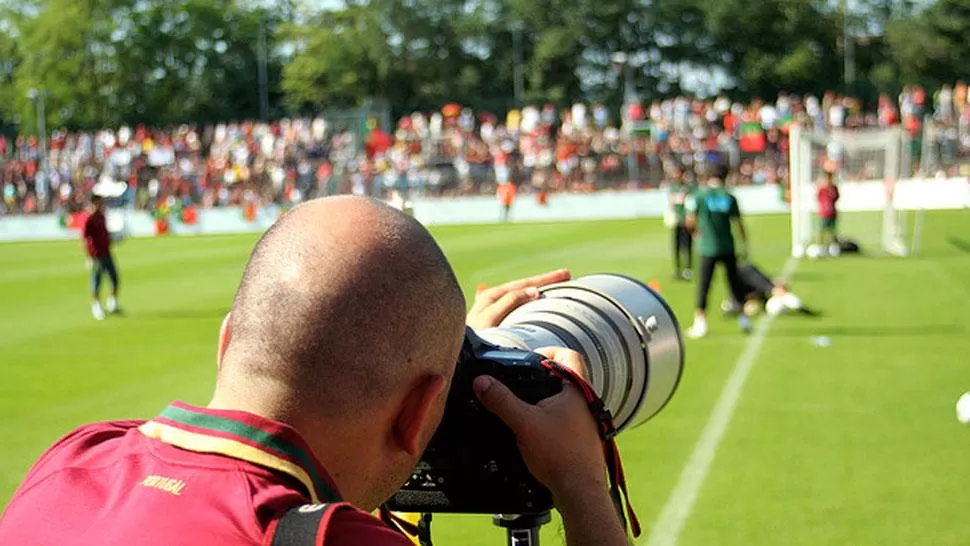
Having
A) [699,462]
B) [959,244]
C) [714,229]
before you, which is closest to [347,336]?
[699,462]

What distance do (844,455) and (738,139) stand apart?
3599 centimetres

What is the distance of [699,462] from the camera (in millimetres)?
7352

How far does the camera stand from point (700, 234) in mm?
13000

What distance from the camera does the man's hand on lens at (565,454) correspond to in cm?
199

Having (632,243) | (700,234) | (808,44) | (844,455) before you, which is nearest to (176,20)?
(808,44)

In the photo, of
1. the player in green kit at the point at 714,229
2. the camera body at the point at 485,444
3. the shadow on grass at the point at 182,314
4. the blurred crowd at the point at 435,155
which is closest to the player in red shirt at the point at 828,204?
the player in green kit at the point at 714,229

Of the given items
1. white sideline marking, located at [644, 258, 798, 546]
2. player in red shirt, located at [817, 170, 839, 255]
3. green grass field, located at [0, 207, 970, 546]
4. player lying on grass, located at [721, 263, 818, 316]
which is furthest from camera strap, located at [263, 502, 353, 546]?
player in red shirt, located at [817, 170, 839, 255]

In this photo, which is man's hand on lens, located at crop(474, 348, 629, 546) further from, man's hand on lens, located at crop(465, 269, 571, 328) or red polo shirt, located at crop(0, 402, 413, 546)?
man's hand on lens, located at crop(465, 269, 571, 328)

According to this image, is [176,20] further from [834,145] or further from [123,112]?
[834,145]

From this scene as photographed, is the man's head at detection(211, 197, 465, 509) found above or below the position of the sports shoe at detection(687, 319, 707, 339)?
above

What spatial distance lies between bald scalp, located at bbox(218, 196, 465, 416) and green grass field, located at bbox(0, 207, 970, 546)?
395 cm

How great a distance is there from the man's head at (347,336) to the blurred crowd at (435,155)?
3789 cm

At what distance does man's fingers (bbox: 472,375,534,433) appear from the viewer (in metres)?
2.03

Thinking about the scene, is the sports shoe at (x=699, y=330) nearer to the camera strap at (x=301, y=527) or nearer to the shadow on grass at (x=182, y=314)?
the shadow on grass at (x=182, y=314)
